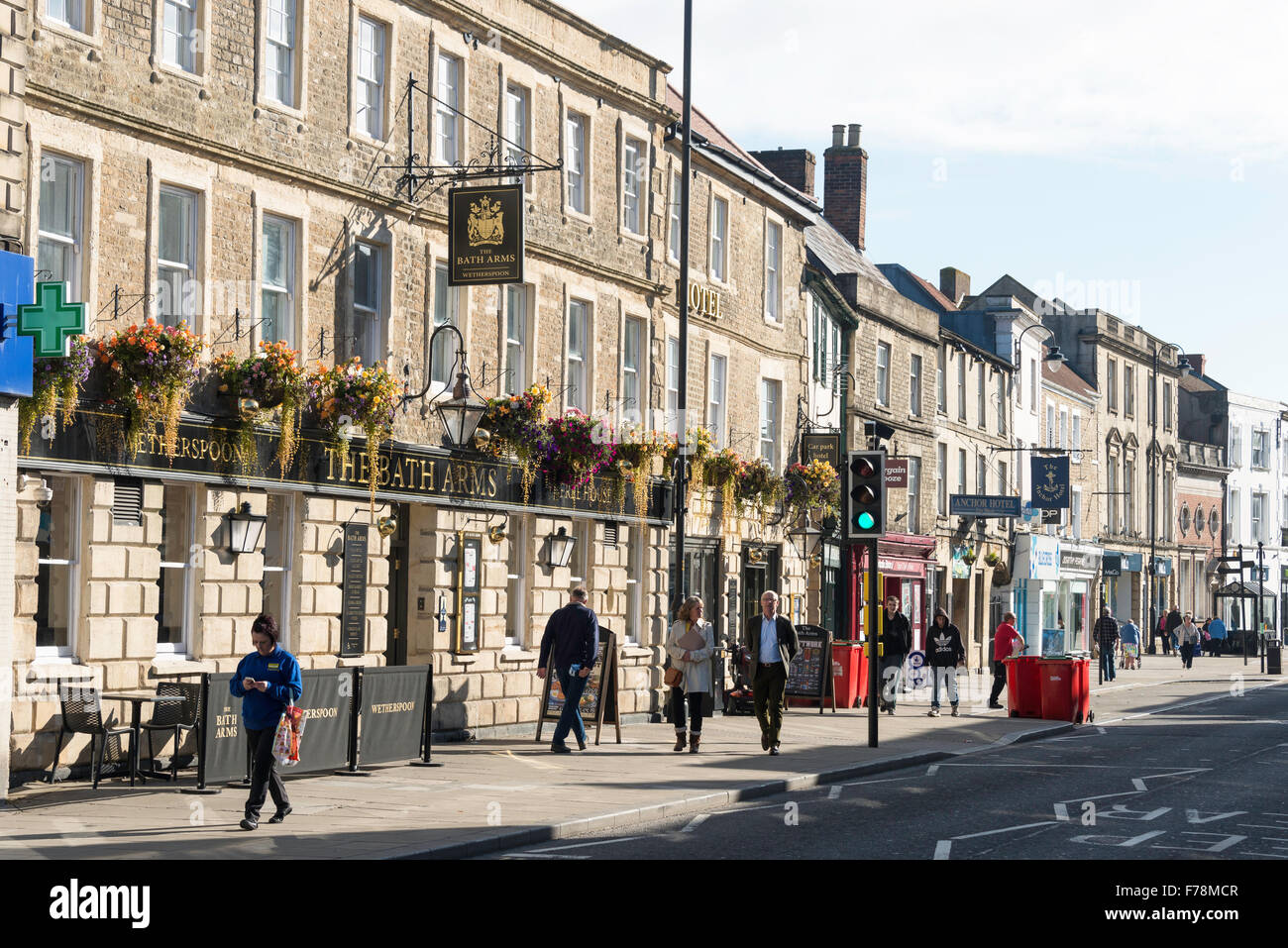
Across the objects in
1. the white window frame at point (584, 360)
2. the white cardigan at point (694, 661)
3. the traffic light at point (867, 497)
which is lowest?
the white cardigan at point (694, 661)

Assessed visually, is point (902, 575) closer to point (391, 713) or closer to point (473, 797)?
point (391, 713)

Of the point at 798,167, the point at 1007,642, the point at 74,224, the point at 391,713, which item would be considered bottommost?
the point at 391,713

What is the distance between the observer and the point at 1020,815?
572 inches

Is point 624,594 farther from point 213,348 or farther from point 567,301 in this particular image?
point 213,348

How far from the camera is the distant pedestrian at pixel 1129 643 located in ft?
160

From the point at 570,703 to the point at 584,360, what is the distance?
700 cm

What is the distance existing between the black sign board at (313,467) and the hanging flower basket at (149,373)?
0.18 meters

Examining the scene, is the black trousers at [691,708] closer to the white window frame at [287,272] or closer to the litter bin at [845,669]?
the white window frame at [287,272]

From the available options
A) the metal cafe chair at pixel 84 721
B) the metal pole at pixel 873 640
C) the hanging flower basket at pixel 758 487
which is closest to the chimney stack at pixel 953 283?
the hanging flower basket at pixel 758 487

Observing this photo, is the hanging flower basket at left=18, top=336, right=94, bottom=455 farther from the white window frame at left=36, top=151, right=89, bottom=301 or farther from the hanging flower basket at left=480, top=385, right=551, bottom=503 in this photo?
the hanging flower basket at left=480, top=385, right=551, bottom=503

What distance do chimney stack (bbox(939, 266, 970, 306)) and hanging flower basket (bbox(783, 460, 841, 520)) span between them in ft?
89.8

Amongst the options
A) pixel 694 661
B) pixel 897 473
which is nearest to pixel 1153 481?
pixel 897 473

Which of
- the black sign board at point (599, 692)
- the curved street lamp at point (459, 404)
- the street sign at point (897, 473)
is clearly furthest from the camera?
the street sign at point (897, 473)
